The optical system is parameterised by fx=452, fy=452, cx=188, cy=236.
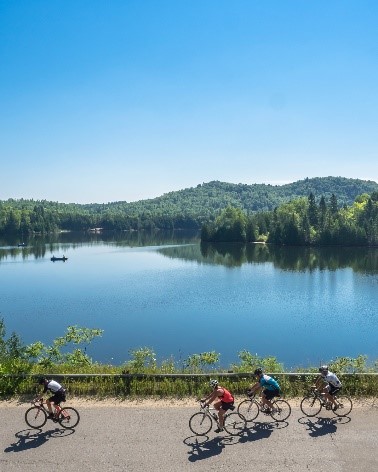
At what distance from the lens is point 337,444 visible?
1316cm

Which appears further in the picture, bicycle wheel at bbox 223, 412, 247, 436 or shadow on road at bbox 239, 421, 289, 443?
bicycle wheel at bbox 223, 412, 247, 436

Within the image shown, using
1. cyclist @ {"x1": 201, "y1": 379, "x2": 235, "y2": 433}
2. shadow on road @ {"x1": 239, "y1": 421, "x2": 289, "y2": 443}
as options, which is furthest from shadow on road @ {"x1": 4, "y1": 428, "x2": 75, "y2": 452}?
shadow on road @ {"x1": 239, "y1": 421, "x2": 289, "y2": 443}

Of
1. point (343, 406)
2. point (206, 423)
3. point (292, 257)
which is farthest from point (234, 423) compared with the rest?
point (292, 257)

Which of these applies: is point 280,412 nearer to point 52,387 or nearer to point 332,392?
point 332,392

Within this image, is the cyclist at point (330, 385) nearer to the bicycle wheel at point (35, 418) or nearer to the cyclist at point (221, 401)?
the cyclist at point (221, 401)

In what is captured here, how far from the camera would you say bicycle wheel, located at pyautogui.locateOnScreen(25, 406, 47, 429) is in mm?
14281

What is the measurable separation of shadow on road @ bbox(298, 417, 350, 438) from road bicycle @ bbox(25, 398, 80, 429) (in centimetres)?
735

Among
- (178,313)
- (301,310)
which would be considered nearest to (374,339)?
(301,310)

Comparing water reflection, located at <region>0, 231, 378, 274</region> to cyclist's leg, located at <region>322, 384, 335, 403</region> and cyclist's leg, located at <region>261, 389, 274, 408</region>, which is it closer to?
cyclist's leg, located at <region>322, 384, 335, 403</region>

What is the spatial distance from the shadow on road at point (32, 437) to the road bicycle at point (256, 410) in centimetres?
550

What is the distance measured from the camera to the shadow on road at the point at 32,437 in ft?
43.1

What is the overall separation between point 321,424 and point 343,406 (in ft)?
4.38

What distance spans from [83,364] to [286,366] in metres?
17.7

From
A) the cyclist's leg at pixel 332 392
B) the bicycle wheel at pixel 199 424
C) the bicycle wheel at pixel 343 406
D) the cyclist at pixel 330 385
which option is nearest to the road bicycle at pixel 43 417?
the bicycle wheel at pixel 199 424
